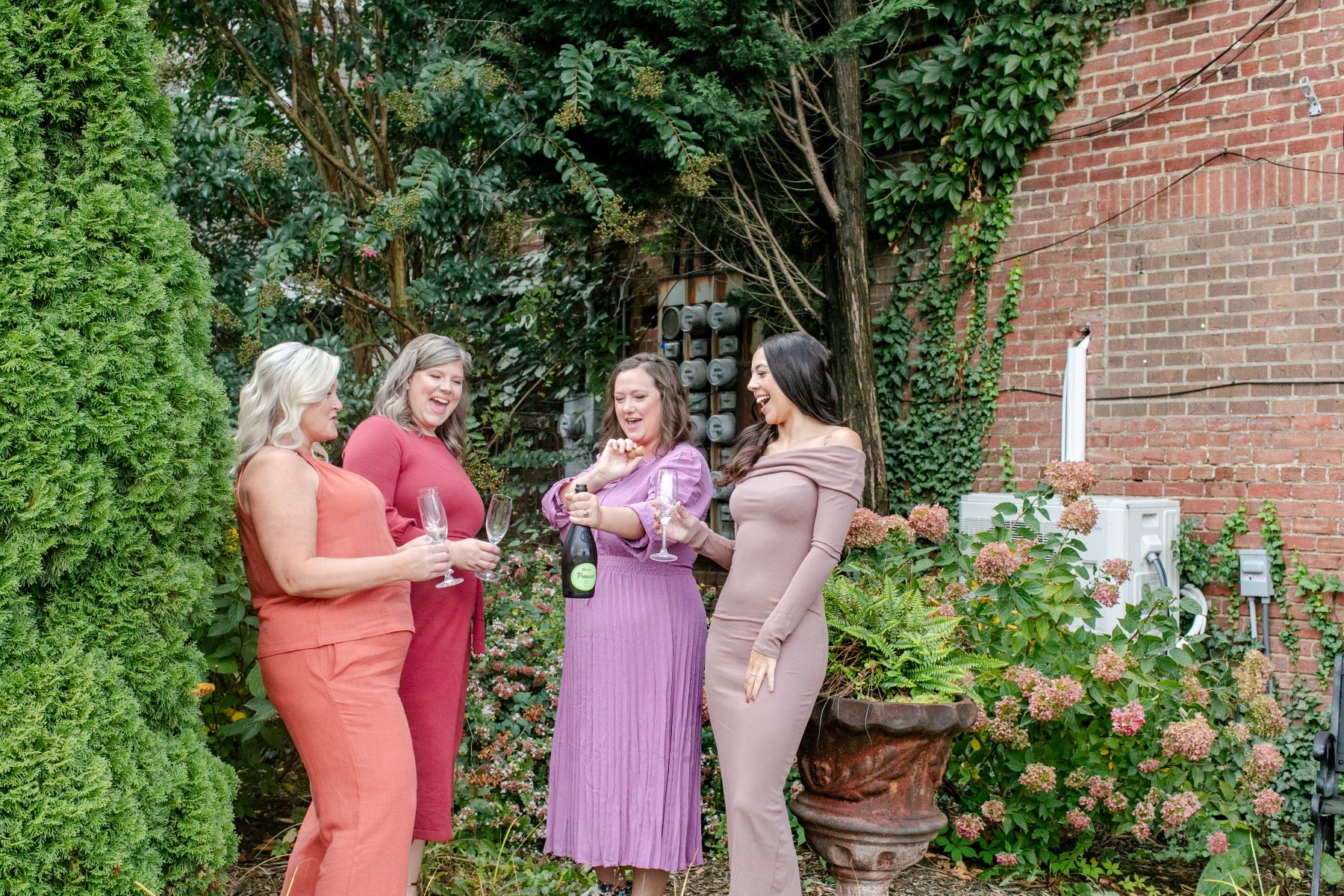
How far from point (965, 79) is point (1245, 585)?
3.09 m

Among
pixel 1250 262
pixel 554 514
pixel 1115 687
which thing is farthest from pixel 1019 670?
pixel 1250 262

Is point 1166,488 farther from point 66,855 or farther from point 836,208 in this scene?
point 66,855

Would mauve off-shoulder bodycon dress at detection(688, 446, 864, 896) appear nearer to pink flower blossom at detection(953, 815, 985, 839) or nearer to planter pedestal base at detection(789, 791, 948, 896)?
planter pedestal base at detection(789, 791, 948, 896)


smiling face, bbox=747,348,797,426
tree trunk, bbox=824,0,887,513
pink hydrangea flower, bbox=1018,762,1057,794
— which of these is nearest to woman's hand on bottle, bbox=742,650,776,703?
smiling face, bbox=747,348,797,426

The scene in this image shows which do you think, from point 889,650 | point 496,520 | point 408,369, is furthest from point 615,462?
point 889,650

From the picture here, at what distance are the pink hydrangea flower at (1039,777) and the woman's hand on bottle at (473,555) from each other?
6.87 ft

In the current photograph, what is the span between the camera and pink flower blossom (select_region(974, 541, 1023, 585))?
3729mm

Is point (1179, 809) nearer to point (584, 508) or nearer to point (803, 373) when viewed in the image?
point (803, 373)

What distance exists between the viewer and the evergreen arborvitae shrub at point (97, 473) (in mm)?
2242

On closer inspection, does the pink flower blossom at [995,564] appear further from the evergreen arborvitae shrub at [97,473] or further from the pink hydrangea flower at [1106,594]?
→ the evergreen arborvitae shrub at [97,473]

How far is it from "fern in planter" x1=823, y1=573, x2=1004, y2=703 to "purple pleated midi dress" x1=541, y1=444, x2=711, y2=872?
0.46 meters

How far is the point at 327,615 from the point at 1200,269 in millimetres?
4605

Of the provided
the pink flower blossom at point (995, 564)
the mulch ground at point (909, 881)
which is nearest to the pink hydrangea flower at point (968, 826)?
the mulch ground at point (909, 881)

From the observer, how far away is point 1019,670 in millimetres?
3719
